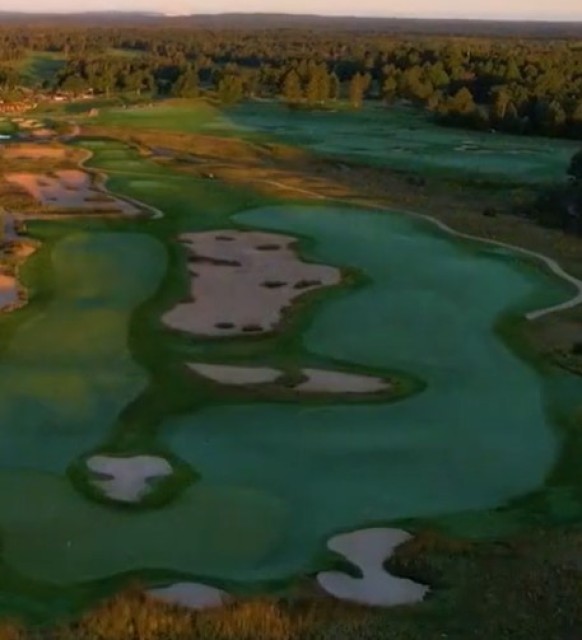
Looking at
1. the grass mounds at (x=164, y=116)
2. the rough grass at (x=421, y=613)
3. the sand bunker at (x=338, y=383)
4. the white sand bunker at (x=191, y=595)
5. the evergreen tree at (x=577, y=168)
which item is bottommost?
the grass mounds at (x=164, y=116)

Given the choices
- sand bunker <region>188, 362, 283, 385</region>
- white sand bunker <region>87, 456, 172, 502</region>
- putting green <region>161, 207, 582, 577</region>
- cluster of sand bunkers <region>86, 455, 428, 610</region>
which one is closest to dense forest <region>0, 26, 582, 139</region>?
putting green <region>161, 207, 582, 577</region>

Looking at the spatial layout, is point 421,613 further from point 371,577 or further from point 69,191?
point 69,191

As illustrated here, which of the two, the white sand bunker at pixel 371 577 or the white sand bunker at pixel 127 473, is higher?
the white sand bunker at pixel 371 577

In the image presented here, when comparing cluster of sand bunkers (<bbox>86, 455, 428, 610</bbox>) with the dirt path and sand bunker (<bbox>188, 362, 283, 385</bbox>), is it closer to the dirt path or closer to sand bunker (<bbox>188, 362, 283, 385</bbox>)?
sand bunker (<bbox>188, 362, 283, 385</bbox>)

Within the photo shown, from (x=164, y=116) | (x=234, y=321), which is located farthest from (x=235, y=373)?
(x=164, y=116)

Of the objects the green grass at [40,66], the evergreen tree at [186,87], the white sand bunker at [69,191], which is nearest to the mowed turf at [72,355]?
the white sand bunker at [69,191]

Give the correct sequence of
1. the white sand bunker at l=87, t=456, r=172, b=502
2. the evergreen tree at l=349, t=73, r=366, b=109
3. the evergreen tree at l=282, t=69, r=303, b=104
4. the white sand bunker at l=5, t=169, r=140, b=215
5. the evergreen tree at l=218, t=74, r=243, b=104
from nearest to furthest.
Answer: the white sand bunker at l=87, t=456, r=172, b=502 → the white sand bunker at l=5, t=169, r=140, b=215 → the evergreen tree at l=349, t=73, r=366, b=109 → the evergreen tree at l=218, t=74, r=243, b=104 → the evergreen tree at l=282, t=69, r=303, b=104

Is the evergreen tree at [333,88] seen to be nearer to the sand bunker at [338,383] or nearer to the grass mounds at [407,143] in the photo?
the grass mounds at [407,143]
